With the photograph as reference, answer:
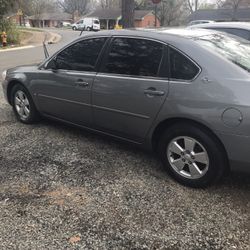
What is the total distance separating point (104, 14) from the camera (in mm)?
80125

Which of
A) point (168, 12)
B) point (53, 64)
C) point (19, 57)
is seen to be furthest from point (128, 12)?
point (168, 12)

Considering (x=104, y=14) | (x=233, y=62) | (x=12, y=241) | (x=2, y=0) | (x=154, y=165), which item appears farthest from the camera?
(x=104, y=14)

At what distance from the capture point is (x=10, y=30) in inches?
1075

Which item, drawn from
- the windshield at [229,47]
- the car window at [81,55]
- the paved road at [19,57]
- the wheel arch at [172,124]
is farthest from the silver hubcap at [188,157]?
the paved road at [19,57]

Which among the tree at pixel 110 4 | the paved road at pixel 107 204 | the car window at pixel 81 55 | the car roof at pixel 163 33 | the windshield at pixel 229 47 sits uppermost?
the car roof at pixel 163 33

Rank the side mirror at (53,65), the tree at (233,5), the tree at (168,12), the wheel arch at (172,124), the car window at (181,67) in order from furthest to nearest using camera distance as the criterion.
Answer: the tree at (168,12) < the tree at (233,5) < the side mirror at (53,65) < the car window at (181,67) < the wheel arch at (172,124)

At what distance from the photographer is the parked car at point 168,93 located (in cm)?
359

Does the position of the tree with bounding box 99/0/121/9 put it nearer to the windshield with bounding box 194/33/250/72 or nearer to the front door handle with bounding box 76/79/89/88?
the front door handle with bounding box 76/79/89/88

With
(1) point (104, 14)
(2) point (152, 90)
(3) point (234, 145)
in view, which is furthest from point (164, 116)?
(1) point (104, 14)

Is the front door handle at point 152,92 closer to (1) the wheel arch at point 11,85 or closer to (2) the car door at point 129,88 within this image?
(2) the car door at point 129,88

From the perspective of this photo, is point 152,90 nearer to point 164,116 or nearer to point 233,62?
point 164,116

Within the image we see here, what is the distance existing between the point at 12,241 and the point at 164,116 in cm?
187

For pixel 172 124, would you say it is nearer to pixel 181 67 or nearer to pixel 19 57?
pixel 181 67

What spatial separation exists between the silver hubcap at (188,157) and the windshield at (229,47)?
90 centimetres
